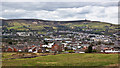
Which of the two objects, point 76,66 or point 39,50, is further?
point 39,50

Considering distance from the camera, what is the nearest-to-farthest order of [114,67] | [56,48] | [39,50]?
[114,67] → [39,50] → [56,48]

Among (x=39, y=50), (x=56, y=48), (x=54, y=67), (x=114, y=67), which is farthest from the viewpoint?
(x=56, y=48)

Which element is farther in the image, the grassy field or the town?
the town

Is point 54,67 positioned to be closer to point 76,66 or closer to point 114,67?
point 76,66

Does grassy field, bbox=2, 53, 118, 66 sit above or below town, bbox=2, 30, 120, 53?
above

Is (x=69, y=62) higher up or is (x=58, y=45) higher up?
(x=69, y=62)

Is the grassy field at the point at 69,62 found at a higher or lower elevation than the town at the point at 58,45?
higher

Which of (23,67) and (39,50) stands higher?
(23,67)

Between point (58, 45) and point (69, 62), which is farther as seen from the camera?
point (58, 45)

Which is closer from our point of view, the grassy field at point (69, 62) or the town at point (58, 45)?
the grassy field at point (69, 62)

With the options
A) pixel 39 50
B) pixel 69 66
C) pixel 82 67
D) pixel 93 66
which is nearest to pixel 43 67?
pixel 69 66
